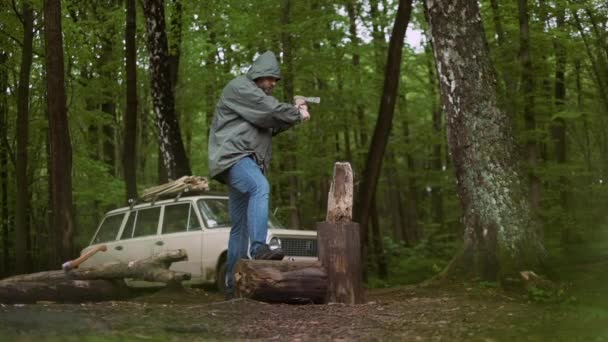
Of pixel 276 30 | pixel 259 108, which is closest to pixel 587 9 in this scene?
Answer: pixel 276 30

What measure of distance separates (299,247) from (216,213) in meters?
1.71

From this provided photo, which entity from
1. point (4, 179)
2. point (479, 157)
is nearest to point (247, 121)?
point (479, 157)

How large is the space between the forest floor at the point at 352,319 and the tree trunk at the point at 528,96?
885 centimetres

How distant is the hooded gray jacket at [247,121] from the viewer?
23.9 ft

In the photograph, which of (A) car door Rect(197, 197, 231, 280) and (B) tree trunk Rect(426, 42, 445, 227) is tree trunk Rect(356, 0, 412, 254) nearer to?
(A) car door Rect(197, 197, 231, 280)

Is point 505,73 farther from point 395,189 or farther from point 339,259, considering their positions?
point 395,189

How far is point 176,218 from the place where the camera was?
44.1 feet

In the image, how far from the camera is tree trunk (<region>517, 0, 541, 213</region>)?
15781 mm

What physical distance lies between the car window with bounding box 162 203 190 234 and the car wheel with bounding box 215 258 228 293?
1.10 metres

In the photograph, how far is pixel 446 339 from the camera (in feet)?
16.9

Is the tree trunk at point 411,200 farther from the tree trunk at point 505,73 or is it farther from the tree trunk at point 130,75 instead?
the tree trunk at point 130,75

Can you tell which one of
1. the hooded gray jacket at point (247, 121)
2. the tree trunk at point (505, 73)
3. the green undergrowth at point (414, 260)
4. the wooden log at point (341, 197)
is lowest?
the green undergrowth at point (414, 260)

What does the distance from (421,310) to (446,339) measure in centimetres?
134

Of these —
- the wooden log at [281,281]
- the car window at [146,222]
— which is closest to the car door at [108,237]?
the car window at [146,222]
